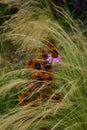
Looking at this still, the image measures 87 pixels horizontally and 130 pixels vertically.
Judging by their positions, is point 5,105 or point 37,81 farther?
point 5,105

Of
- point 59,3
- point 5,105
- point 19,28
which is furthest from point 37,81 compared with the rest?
point 59,3

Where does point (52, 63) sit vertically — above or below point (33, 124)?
above

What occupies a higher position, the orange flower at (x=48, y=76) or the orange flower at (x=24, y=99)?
the orange flower at (x=48, y=76)

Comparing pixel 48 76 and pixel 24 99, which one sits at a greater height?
pixel 48 76

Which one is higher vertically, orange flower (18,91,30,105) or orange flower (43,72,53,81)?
orange flower (43,72,53,81)

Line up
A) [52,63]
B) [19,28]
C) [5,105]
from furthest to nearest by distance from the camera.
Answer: [19,28], [5,105], [52,63]

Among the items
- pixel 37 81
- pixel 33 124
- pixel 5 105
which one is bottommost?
pixel 5 105

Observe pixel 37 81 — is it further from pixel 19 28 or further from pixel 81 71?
pixel 19 28

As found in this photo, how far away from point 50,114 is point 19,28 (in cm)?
186

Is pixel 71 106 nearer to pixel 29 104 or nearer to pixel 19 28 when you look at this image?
pixel 29 104

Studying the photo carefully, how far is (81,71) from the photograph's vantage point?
285 centimetres

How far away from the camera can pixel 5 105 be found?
135 inches

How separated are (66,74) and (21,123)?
62cm

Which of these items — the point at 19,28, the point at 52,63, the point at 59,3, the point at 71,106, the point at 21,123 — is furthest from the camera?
the point at 59,3
